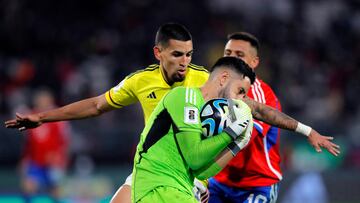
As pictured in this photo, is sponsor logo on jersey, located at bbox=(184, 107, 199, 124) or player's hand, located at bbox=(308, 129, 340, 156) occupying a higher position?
sponsor logo on jersey, located at bbox=(184, 107, 199, 124)

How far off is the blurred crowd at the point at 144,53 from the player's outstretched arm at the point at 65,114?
7.50 metres

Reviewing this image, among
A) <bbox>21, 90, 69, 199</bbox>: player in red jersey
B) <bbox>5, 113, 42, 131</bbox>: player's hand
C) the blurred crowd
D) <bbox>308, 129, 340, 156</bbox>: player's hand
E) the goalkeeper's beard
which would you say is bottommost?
<bbox>21, 90, 69, 199</bbox>: player in red jersey

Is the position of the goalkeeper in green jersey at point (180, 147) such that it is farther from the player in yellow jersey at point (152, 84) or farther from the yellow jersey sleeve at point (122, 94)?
the yellow jersey sleeve at point (122, 94)

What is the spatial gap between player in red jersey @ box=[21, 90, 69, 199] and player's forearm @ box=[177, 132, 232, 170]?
330 inches

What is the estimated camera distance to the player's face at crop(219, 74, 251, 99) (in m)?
5.74

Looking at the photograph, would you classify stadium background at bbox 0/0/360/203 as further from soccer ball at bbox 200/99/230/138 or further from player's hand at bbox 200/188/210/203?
soccer ball at bbox 200/99/230/138

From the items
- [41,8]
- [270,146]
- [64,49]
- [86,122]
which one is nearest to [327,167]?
[86,122]

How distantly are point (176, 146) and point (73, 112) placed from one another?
80.1 inches

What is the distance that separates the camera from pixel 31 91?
15734mm

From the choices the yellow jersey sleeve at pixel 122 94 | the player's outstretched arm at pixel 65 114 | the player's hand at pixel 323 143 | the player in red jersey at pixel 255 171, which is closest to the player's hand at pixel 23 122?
the player's outstretched arm at pixel 65 114

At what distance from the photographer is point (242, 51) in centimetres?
769

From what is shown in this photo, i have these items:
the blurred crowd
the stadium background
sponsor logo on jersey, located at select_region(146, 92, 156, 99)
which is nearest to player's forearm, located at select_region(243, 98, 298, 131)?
sponsor logo on jersey, located at select_region(146, 92, 156, 99)

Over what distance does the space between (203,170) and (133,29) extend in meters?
12.2

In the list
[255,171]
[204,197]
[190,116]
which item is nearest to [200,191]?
[204,197]
